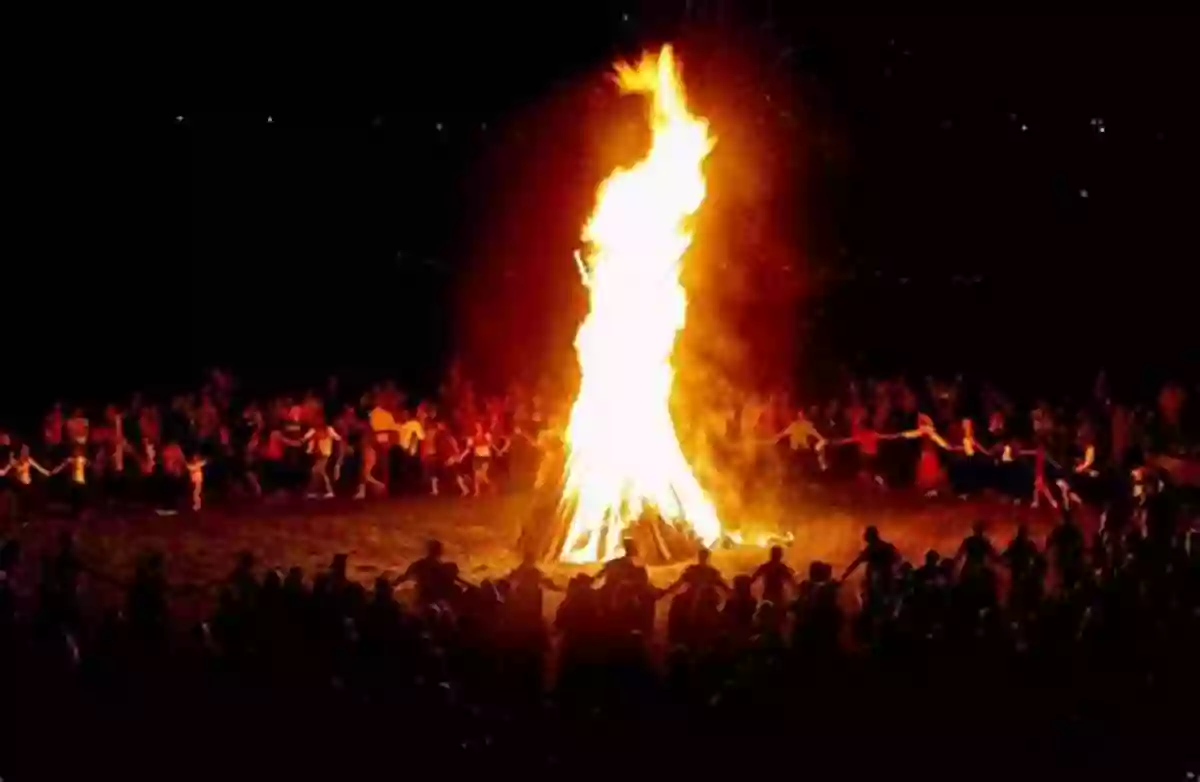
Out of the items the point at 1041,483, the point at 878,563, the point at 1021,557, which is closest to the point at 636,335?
the point at 878,563

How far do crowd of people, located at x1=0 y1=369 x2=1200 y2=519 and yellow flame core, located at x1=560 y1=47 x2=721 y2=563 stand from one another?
9.78 feet

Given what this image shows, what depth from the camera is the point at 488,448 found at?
867 inches

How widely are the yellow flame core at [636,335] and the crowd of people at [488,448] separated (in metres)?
2.98

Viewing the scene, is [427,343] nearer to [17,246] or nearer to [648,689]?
[17,246]

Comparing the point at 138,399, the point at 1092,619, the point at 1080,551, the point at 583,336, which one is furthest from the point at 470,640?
the point at 138,399

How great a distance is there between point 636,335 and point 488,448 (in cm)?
569

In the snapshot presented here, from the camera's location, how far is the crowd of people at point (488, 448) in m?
20.8

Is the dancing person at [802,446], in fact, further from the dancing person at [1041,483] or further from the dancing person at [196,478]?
the dancing person at [196,478]

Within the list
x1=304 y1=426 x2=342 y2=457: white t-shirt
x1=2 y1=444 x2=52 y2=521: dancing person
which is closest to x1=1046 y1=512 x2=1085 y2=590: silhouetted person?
x1=304 y1=426 x2=342 y2=457: white t-shirt

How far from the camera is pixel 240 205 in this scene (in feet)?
110

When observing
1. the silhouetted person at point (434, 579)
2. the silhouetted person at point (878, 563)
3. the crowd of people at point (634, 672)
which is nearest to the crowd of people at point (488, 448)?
the crowd of people at point (634, 672)

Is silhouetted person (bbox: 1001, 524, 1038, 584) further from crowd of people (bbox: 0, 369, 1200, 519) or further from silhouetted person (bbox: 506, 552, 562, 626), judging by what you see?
crowd of people (bbox: 0, 369, 1200, 519)

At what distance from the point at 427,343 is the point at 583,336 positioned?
1624 cm

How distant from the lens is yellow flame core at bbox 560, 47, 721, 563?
53.8 ft
